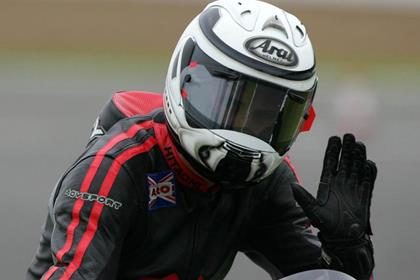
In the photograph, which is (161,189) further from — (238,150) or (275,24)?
(275,24)

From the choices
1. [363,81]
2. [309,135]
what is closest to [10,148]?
[309,135]

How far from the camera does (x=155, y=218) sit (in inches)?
135

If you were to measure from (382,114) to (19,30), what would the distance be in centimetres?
297

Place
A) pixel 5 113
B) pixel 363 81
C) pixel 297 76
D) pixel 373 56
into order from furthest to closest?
pixel 373 56 → pixel 363 81 → pixel 5 113 → pixel 297 76

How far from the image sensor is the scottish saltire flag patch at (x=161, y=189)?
134 inches

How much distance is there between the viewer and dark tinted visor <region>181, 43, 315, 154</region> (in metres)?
3.34

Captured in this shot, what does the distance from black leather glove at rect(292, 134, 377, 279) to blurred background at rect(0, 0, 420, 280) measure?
244 cm

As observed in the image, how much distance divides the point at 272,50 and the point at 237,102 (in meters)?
0.18

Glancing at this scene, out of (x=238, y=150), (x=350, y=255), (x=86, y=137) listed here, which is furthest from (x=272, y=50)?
(x=86, y=137)

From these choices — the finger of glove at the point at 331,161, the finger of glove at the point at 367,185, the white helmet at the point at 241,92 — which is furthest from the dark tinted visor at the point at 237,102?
the finger of glove at the point at 367,185

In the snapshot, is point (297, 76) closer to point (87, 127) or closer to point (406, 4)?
point (87, 127)

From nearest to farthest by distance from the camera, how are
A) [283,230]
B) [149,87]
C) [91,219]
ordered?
[91,219] < [283,230] < [149,87]

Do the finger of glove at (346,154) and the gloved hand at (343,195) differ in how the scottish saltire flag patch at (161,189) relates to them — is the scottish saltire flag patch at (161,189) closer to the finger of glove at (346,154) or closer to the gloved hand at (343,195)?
the gloved hand at (343,195)

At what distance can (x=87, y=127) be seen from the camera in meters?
7.38
